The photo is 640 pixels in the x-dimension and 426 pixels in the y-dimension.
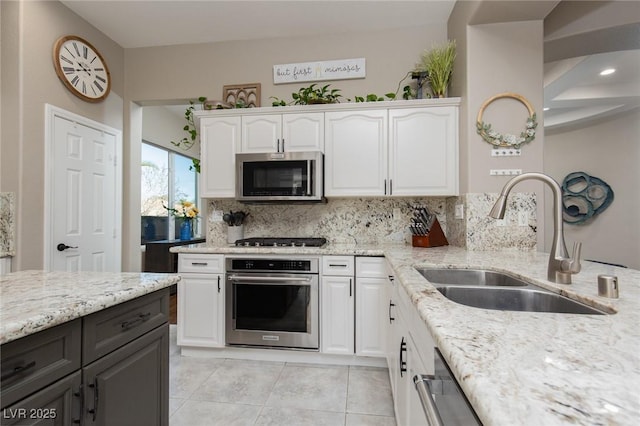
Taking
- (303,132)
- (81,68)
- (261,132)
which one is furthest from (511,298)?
(81,68)

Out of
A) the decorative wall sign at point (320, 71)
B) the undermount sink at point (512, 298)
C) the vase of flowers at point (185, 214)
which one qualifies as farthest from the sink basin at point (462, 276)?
the vase of flowers at point (185, 214)

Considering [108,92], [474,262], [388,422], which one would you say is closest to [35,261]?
[108,92]

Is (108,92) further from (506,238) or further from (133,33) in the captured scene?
(506,238)

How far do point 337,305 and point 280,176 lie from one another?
118cm

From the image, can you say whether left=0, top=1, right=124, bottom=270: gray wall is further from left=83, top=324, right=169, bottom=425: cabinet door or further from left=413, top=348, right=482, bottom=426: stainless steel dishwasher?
left=413, top=348, right=482, bottom=426: stainless steel dishwasher

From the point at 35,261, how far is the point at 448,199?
353 centimetres

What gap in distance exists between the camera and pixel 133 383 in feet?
3.71

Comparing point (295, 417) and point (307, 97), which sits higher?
point (307, 97)

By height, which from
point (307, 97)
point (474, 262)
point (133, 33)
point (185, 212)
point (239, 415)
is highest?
point (133, 33)

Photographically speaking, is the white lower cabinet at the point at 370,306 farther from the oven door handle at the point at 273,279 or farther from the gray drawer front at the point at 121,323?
the gray drawer front at the point at 121,323

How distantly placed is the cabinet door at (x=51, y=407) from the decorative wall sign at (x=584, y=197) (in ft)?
18.0

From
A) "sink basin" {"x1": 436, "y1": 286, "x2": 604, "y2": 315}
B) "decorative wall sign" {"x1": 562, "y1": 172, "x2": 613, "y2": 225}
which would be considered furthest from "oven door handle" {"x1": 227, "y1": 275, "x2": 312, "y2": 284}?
"decorative wall sign" {"x1": 562, "y1": 172, "x2": 613, "y2": 225}

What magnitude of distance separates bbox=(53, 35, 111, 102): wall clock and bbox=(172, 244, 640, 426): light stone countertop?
11.2 ft

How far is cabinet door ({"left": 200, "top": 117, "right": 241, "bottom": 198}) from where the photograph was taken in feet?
9.26
